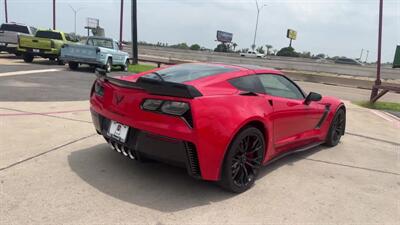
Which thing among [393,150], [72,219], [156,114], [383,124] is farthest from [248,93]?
[383,124]

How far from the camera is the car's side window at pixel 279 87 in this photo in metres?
4.77

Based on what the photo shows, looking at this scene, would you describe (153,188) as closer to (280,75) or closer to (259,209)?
(259,209)

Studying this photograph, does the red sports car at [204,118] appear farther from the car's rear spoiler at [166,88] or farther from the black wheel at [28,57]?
the black wheel at [28,57]

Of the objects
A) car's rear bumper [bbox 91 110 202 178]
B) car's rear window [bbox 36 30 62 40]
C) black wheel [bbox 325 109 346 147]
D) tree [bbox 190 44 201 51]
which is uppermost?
car's rear window [bbox 36 30 62 40]


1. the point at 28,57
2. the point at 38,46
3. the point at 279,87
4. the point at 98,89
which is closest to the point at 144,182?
the point at 98,89

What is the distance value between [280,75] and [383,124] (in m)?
5.32

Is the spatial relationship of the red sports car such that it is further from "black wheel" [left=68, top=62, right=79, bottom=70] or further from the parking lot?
"black wheel" [left=68, top=62, right=79, bottom=70]

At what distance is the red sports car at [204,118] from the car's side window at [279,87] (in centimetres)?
2

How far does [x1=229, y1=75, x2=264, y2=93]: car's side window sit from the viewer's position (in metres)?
4.31

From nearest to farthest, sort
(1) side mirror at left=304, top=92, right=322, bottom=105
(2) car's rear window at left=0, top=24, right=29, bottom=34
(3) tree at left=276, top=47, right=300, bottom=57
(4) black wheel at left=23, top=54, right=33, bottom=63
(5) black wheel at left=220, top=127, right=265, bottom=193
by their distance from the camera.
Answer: (5) black wheel at left=220, top=127, right=265, bottom=193 → (1) side mirror at left=304, top=92, right=322, bottom=105 → (4) black wheel at left=23, top=54, right=33, bottom=63 → (2) car's rear window at left=0, top=24, right=29, bottom=34 → (3) tree at left=276, top=47, right=300, bottom=57

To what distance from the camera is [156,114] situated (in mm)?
3650

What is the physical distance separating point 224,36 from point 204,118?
4129 inches

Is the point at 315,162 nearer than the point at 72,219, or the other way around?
the point at 72,219

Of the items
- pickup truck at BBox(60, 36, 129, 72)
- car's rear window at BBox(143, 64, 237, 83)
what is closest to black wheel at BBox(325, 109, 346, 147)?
car's rear window at BBox(143, 64, 237, 83)
